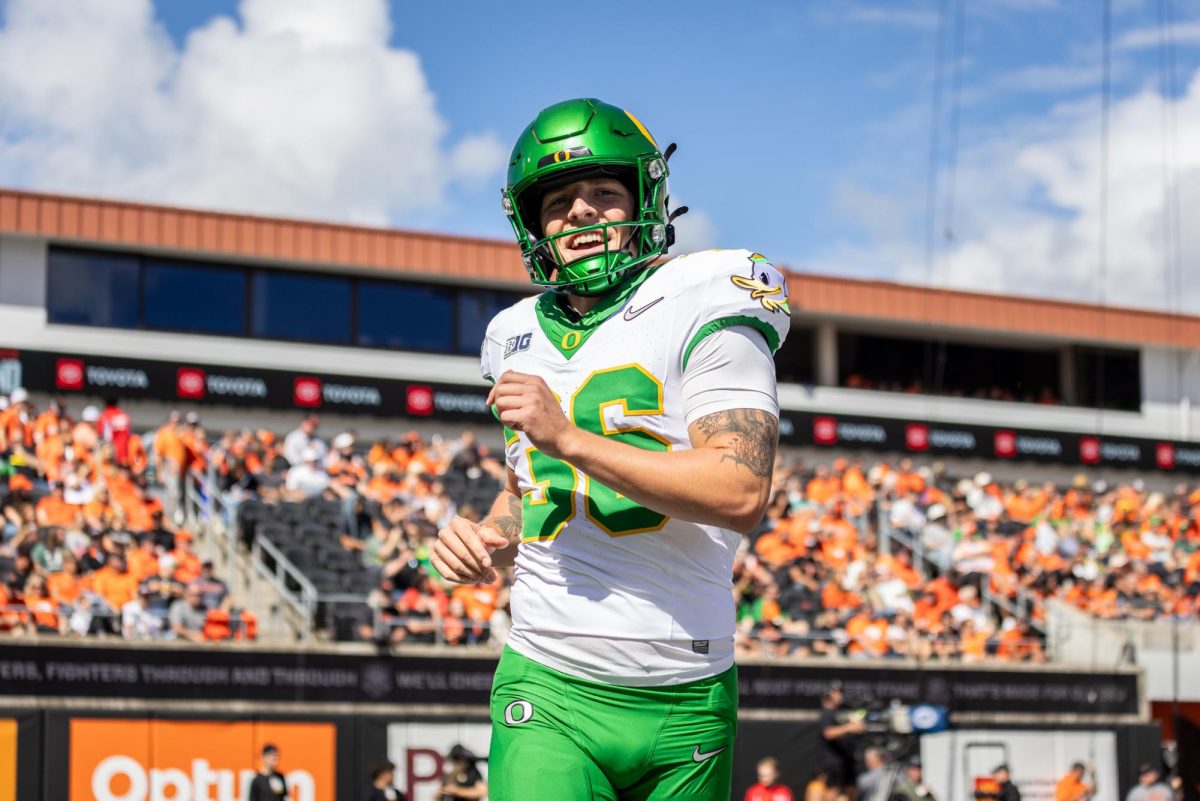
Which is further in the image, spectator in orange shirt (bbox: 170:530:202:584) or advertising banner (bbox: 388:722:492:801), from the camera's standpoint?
spectator in orange shirt (bbox: 170:530:202:584)

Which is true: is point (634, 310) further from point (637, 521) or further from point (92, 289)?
point (92, 289)

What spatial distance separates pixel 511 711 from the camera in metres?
3.65

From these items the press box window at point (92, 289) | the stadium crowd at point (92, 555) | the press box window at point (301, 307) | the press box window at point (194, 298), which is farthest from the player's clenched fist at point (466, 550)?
the press box window at point (301, 307)

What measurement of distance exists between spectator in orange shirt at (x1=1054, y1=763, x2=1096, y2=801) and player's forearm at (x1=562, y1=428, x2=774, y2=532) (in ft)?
52.0

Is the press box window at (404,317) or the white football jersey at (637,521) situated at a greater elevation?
the press box window at (404,317)

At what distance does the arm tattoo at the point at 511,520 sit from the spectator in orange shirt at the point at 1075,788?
1534 centimetres

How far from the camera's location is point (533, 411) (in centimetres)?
325

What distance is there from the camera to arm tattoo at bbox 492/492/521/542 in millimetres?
4027

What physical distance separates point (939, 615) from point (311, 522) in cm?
805

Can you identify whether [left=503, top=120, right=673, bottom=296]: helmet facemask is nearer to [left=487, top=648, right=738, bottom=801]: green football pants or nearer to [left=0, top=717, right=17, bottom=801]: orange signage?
[left=487, top=648, right=738, bottom=801]: green football pants

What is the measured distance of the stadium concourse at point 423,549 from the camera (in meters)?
16.2

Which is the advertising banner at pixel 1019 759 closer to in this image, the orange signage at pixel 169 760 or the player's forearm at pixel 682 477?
the orange signage at pixel 169 760

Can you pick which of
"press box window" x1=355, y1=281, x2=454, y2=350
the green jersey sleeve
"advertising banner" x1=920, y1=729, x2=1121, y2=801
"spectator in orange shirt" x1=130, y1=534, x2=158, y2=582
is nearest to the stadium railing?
"spectator in orange shirt" x1=130, y1=534, x2=158, y2=582

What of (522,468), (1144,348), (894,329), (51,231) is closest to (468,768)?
(522,468)
